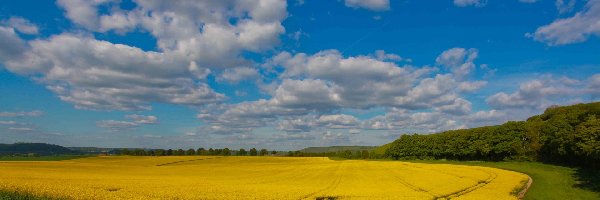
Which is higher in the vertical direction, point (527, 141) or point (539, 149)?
point (527, 141)

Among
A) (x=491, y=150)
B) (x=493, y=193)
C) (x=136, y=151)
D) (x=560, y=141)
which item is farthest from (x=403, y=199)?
(x=136, y=151)

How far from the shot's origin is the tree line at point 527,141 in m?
69.2

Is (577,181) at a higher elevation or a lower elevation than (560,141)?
lower

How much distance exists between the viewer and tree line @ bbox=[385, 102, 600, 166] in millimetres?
69188

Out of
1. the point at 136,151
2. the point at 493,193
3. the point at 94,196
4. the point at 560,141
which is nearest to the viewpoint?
the point at 94,196

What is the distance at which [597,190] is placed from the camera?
38938mm

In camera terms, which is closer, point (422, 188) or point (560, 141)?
point (422, 188)

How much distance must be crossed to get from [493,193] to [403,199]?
974 cm

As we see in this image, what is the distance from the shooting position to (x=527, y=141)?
9694cm

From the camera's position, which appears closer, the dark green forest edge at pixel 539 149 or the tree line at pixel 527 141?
the dark green forest edge at pixel 539 149

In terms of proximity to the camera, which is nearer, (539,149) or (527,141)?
(539,149)

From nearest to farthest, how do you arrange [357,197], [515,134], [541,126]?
1. [357,197]
2. [541,126]
3. [515,134]

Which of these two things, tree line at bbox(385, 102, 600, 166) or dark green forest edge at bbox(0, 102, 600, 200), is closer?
dark green forest edge at bbox(0, 102, 600, 200)

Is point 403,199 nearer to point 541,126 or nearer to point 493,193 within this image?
point 493,193
